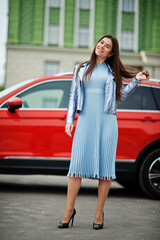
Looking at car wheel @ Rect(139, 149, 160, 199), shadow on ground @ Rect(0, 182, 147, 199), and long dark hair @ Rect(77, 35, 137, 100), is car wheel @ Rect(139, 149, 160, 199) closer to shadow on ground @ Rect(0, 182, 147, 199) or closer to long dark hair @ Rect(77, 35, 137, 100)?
shadow on ground @ Rect(0, 182, 147, 199)

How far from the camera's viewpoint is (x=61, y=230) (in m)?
3.77

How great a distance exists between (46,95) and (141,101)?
1.45 meters

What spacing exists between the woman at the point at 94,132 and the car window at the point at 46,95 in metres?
2.12

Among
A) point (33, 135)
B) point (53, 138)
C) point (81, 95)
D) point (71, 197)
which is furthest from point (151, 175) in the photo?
point (81, 95)

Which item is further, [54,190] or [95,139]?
[54,190]

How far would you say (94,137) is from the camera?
3895 mm

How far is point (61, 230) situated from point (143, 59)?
24.9 meters

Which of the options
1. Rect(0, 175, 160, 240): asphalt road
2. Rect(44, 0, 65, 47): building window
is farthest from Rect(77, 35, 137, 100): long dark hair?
Rect(44, 0, 65, 47): building window

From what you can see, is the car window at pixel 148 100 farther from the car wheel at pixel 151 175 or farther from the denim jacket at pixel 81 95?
the denim jacket at pixel 81 95

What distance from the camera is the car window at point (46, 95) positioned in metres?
6.04

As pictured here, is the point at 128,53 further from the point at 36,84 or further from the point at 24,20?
the point at 36,84

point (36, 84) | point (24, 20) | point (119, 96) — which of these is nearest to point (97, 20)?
point (24, 20)

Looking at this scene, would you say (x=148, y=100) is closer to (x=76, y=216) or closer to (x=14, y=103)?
(x=14, y=103)

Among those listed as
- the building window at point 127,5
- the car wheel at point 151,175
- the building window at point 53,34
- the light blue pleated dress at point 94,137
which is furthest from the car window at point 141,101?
the building window at point 127,5
